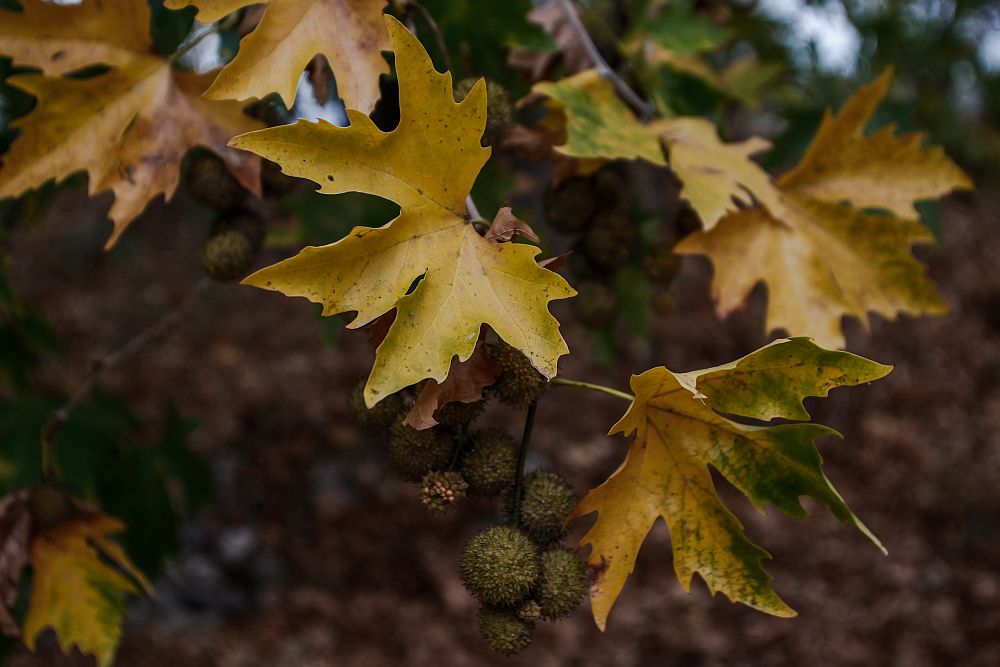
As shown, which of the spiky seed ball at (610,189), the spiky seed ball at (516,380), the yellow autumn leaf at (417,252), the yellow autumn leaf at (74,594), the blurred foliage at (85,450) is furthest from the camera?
the blurred foliage at (85,450)

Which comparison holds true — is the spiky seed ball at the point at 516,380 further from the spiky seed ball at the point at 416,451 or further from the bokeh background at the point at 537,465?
the bokeh background at the point at 537,465

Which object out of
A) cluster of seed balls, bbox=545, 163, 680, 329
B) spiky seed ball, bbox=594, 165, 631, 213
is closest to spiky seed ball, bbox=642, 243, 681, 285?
cluster of seed balls, bbox=545, 163, 680, 329

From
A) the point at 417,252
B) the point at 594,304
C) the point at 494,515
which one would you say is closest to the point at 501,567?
the point at 417,252

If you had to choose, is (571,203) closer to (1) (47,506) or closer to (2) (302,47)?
(2) (302,47)

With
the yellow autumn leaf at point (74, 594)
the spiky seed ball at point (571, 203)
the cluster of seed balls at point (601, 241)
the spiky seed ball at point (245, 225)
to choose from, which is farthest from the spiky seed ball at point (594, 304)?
the yellow autumn leaf at point (74, 594)

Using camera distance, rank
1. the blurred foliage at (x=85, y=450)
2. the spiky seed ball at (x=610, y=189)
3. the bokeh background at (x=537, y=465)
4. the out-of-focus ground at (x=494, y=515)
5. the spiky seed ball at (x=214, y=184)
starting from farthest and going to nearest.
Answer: the out-of-focus ground at (x=494, y=515) < the bokeh background at (x=537, y=465) < the blurred foliage at (x=85, y=450) < the spiky seed ball at (x=610, y=189) < the spiky seed ball at (x=214, y=184)

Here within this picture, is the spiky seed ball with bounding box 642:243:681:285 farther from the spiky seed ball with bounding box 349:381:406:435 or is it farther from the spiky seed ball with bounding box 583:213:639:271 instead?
the spiky seed ball with bounding box 349:381:406:435
